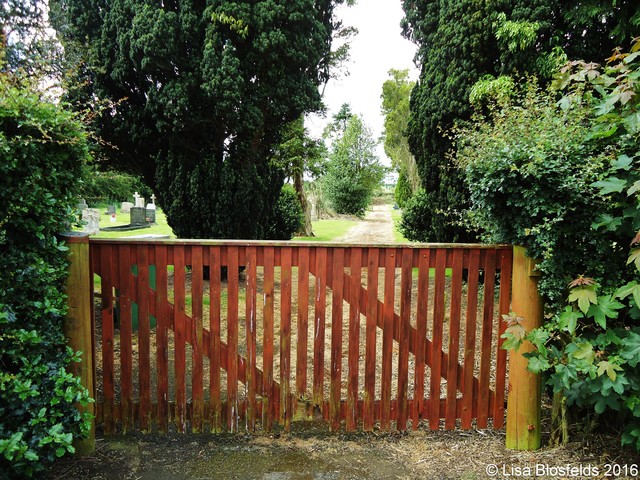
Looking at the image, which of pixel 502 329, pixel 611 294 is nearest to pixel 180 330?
pixel 502 329

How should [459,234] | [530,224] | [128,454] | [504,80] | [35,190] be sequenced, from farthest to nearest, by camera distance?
[459,234] → [504,80] → [128,454] → [530,224] → [35,190]

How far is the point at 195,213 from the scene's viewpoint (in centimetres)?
768

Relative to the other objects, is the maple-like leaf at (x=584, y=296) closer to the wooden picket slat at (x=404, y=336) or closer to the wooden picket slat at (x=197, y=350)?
the wooden picket slat at (x=404, y=336)

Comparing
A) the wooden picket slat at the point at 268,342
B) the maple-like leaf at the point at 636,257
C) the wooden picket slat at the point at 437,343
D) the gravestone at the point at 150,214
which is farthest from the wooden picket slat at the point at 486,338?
the gravestone at the point at 150,214

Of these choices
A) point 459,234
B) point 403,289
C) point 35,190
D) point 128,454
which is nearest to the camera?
point 35,190

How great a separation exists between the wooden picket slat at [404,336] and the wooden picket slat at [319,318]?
56 centimetres

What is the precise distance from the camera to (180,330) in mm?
2951

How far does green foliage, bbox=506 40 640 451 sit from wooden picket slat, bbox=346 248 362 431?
101 cm

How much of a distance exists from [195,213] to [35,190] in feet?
18.3

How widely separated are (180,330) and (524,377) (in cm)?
242

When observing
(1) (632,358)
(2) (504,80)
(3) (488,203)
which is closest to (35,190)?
(3) (488,203)

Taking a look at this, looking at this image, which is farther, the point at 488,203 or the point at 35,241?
the point at 488,203

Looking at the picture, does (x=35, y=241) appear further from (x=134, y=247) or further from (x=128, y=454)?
(x=128, y=454)

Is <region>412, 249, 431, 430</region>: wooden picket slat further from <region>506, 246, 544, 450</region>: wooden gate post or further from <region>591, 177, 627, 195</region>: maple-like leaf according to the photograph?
<region>591, 177, 627, 195</region>: maple-like leaf
